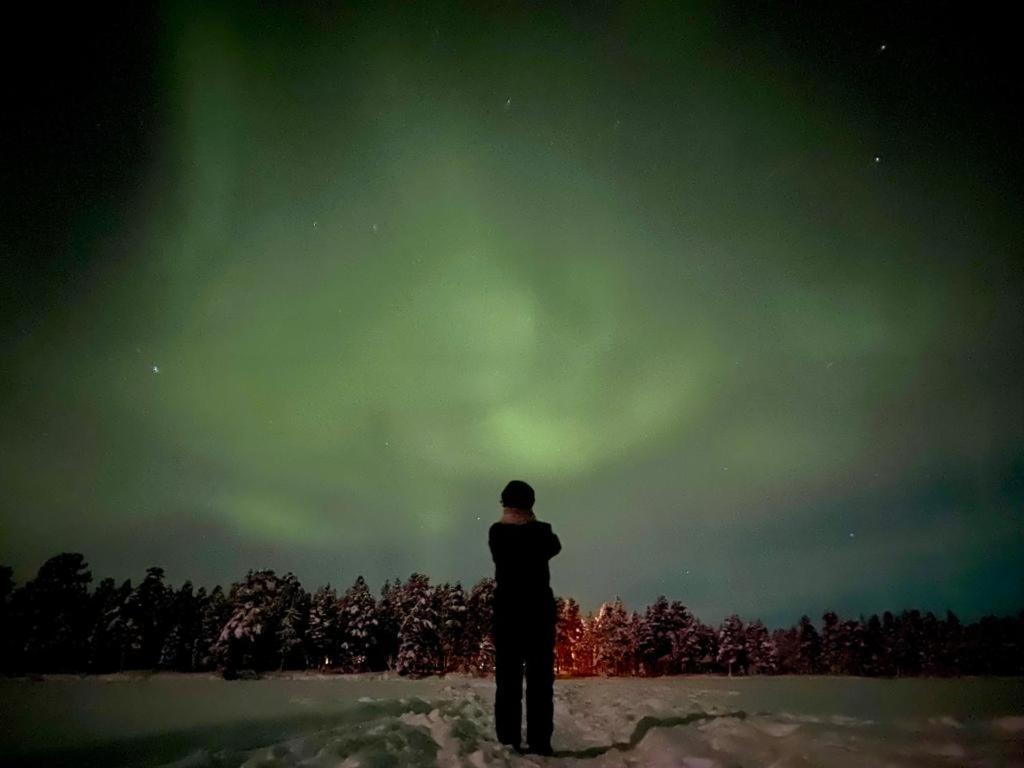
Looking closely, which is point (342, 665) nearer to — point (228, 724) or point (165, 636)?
point (165, 636)

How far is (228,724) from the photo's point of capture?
8.19m

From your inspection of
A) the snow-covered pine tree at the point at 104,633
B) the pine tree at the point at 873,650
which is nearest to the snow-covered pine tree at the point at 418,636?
the snow-covered pine tree at the point at 104,633

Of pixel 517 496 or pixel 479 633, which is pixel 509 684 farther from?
pixel 479 633

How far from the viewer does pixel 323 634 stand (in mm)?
75938

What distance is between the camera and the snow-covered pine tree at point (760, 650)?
10650 centimetres

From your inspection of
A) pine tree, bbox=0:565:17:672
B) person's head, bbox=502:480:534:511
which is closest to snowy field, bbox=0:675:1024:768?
→ person's head, bbox=502:480:534:511

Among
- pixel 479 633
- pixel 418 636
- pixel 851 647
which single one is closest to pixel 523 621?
pixel 418 636

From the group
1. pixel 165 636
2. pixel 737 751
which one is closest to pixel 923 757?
pixel 737 751

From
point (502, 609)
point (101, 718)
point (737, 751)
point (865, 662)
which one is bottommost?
point (865, 662)

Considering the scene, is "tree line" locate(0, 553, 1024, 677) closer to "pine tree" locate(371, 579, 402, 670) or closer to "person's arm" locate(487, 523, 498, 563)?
"pine tree" locate(371, 579, 402, 670)

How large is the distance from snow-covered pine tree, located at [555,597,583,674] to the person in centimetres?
9072

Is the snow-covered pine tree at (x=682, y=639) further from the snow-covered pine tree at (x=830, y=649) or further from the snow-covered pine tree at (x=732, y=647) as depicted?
the snow-covered pine tree at (x=830, y=649)

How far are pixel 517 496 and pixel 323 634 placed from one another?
83626 mm

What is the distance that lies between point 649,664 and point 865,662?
176 feet
